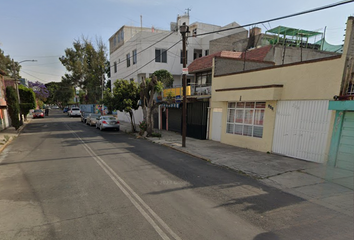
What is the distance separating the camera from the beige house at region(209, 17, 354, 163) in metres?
7.54

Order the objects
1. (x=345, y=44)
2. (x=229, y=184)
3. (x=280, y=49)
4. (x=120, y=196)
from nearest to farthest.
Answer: (x=120, y=196) < (x=229, y=184) < (x=345, y=44) < (x=280, y=49)

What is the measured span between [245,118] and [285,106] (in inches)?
95.5

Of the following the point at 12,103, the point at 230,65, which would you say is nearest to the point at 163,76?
the point at 230,65

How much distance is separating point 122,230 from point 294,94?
345 inches

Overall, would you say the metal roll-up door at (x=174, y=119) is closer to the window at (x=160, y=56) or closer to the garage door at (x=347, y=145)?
the window at (x=160, y=56)

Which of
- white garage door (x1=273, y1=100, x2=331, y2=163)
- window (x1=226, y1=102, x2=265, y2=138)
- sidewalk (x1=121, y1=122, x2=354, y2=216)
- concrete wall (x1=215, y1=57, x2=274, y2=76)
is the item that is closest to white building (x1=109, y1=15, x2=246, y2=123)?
concrete wall (x1=215, y1=57, x2=274, y2=76)

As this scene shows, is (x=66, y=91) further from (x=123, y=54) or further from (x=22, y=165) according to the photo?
(x=22, y=165)

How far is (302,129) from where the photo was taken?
8.24m

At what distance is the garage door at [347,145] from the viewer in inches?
265

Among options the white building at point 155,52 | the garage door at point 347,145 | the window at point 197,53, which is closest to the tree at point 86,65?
the white building at point 155,52

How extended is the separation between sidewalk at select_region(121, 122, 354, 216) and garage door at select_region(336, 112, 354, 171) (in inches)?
11.8

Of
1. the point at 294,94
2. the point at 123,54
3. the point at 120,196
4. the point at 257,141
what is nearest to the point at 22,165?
the point at 120,196

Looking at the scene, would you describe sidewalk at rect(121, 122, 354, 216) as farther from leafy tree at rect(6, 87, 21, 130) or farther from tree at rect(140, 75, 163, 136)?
leafy tree at rect(6, 87, 21, 130)

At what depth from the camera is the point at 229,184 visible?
5.86 m
